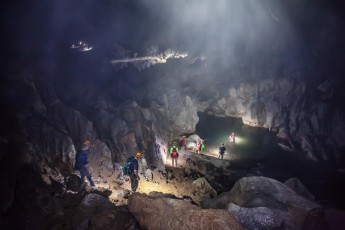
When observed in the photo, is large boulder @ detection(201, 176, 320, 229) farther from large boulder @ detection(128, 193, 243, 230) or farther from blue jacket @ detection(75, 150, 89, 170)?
blue jacket @ detection(75, 150, 89, 170)

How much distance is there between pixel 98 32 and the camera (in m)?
22.1

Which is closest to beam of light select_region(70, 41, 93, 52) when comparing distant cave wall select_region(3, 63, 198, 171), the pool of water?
distant cave wall select_region(3, 63, 198, 171)

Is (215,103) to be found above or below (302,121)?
above

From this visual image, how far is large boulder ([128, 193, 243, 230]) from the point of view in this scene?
6.66 metres

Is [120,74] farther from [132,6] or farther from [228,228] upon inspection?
[228,228]

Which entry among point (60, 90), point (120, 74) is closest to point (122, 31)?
point (120, 74)

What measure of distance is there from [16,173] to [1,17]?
9.25m

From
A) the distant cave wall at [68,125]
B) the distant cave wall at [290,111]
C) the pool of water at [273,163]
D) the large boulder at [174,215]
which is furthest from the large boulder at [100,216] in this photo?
the distant cave wall at [290,111]

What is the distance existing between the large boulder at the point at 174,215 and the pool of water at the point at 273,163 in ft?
44.7

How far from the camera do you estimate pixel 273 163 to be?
24141 mm

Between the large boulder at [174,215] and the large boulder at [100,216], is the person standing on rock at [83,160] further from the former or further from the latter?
the large boulder at [174,215]

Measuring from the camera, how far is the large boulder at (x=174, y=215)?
666 centimetres

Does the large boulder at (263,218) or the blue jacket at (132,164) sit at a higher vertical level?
the blue jacket at (132,164)

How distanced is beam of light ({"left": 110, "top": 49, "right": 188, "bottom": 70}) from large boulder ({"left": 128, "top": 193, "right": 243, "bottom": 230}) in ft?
61.8
